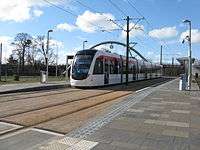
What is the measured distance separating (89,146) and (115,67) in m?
30.4

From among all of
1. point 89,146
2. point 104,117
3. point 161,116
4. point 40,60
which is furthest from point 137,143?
point 40,60

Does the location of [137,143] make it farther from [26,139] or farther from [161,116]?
[161,116]

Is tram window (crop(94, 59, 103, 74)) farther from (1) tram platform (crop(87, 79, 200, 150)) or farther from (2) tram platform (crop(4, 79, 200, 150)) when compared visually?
(2) tram platform (crop(4, 79, 200, 150))

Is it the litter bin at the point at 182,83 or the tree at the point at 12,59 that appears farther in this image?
the tree at the point at 12,59

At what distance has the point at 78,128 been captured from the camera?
11.0 m

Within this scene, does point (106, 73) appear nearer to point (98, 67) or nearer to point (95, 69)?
point (98, 67)

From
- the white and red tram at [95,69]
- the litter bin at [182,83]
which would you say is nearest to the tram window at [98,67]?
the white and red tram at [95,69]

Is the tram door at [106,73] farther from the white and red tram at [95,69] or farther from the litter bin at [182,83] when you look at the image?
Result: the litter bin at [182,83]

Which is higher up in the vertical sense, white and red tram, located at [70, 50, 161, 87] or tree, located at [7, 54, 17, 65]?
tree, located at [7, 54, 17, 65]

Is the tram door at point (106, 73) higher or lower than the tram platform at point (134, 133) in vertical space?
higher

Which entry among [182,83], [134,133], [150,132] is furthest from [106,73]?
[134,133]

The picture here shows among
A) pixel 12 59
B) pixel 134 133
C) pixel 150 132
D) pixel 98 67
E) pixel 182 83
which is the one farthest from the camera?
pixel 12 59

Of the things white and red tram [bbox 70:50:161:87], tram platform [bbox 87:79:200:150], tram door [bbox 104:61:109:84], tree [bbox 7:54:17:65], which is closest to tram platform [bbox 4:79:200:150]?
tram platform [bbox 87:79:200:150]

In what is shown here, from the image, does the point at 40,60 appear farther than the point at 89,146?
Yes
